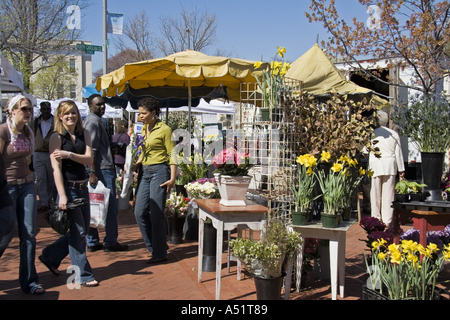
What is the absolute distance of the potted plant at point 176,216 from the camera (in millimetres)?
6191

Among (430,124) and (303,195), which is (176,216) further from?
(430,124)

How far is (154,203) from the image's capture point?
509cm

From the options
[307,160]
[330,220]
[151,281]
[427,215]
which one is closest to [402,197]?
[427,215]

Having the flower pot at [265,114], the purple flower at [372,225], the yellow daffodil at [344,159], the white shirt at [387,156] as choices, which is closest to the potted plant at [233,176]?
the flower pot at [265,114]

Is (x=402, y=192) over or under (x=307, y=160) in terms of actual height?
under

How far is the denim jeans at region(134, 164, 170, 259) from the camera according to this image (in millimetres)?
5090

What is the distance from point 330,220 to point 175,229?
9.83 ft

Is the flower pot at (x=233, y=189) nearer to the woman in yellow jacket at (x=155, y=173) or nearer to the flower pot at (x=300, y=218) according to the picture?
the flower pot at (x=300, y=218)

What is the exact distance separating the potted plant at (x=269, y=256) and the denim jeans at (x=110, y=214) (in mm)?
2599

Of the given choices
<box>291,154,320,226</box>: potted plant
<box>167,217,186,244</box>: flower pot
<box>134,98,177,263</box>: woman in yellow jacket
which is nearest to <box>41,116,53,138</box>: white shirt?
<box>167,217,186,244</box>: flower pot

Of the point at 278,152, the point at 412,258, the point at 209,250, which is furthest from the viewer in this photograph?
the point at 209,250
